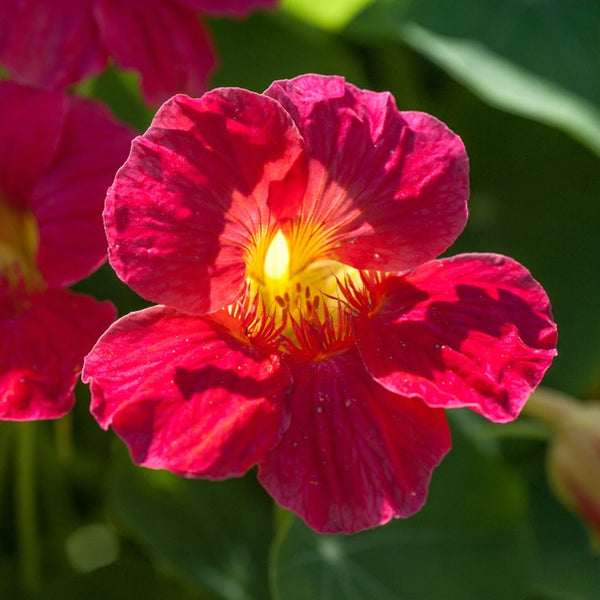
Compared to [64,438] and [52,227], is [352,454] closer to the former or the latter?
[52,227]

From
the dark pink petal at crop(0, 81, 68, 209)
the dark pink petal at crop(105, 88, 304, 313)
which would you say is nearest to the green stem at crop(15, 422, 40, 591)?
the dark pink petal at crop(0, 81, 68, 209)

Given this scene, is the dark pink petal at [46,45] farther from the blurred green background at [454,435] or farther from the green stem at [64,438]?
the green stem at [64,438]

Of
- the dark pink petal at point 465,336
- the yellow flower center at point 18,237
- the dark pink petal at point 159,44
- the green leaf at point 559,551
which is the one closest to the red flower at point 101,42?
the dark pink petal at point 159,44

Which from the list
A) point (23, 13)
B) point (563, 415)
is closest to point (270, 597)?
point (563, 415)

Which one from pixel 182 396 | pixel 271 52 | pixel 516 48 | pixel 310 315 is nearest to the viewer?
pixel 182 396

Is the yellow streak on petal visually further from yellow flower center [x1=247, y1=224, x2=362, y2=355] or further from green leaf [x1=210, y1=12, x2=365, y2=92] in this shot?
green leaf [x1=210, y1=12, x2=365, y2=92]

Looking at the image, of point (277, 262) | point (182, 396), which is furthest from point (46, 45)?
point (182, 396)
